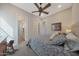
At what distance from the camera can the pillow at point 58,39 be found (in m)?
2.32

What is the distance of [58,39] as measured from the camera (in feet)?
7.72

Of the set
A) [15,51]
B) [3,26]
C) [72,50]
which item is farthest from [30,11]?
[72,50]

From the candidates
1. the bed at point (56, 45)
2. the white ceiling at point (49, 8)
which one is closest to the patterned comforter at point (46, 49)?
the bed at point (56, 45)

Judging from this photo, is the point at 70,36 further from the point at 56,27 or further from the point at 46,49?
the point at 46,49

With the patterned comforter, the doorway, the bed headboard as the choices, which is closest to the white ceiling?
the doorway

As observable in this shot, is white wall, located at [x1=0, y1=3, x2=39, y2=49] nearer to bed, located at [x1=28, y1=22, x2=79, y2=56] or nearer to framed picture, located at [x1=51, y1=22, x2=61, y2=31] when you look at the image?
bed, located at [x1=28, y1=22, x2=79, y2=56]

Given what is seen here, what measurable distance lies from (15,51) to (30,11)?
2.07 ft

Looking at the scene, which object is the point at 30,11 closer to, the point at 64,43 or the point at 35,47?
the point at 35,47

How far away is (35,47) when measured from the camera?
2.35m

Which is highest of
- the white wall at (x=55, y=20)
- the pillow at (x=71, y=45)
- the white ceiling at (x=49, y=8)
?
the white ceiling at (x=49, y=8)

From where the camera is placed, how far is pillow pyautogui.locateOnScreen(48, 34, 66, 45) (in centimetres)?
232

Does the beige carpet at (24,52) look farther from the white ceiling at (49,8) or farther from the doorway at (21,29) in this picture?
the white ceiling at (49,8)

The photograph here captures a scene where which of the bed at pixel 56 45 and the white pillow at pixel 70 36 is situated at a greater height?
the white pillow at pixel 70 36

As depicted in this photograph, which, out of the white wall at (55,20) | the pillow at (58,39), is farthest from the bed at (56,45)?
the white wall at (55,20)
